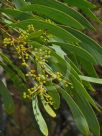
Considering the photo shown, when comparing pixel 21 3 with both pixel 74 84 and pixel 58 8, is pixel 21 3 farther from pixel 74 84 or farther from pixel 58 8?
pixel 74 84

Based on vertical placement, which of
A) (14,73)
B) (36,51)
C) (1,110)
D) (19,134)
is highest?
(36,51)

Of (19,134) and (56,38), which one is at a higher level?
(56,38)

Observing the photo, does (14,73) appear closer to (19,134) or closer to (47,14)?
(47,14)

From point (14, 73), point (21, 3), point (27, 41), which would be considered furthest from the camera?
point (14, 73)

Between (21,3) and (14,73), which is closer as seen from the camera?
(21,3)

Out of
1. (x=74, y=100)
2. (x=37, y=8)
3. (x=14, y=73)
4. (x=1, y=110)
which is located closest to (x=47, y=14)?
(x=37, y=8)

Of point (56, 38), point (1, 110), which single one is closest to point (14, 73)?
point (56, 38)

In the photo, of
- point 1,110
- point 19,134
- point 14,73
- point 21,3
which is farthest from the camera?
point 19,134

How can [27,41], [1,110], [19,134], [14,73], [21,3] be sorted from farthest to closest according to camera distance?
[19,134], [1,110], [14,73], [21,3], [27,41]

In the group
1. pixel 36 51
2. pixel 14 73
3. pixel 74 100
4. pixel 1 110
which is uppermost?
pixel 36 51
